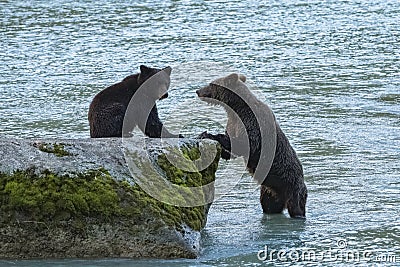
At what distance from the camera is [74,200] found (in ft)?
20.2

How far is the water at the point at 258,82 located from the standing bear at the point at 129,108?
0.90 metres

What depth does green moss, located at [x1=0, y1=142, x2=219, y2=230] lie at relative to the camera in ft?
20.2

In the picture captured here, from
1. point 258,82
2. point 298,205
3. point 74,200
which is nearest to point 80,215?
point 74,200

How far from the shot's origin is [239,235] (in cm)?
680

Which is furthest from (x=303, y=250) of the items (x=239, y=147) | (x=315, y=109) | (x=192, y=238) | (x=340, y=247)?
(x=315, y=109)

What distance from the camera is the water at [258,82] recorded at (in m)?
6.95

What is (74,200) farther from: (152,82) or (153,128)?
(152,82)

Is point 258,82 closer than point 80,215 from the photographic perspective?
No

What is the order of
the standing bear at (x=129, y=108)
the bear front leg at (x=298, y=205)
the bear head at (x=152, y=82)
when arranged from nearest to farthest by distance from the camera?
1. the bear front leg at (x=298, y=205)
2. the standing bear at (x=129, y=108)
3. the bear head at (x=152, y=82)

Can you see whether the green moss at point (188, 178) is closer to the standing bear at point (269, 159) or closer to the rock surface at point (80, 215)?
the rock surface at point (80, 215)

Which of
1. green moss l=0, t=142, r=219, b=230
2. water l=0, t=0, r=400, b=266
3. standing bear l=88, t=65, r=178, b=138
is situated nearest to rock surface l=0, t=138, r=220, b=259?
green moss l=0, t=142, r=219, b=230

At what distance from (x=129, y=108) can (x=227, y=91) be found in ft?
2.80

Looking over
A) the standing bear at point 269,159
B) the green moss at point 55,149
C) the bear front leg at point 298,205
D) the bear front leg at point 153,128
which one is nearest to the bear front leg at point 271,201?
the standing bear at point 269,159

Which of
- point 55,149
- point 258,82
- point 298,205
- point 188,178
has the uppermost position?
point 55,149
